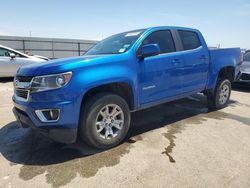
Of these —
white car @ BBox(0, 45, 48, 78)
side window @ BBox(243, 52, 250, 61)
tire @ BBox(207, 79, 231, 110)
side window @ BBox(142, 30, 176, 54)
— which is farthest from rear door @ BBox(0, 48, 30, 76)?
side window @ BBox(243, 52, 250, 61)

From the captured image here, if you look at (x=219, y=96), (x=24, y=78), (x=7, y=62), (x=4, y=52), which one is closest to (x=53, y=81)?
(x=24, y=78)

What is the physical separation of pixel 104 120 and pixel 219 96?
3441 millimetres

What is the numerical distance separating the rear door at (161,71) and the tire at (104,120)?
53 cm

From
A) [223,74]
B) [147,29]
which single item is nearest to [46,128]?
[147,29]

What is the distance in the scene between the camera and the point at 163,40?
4.28 m

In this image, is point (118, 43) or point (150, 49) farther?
point (118, 43)

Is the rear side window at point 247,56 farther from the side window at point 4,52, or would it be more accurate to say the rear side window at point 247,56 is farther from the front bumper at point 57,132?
the side window at point 4,52

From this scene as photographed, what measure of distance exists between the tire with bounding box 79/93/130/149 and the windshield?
35.7 inches

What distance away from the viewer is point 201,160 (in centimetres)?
313

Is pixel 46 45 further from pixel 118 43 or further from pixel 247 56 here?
pixel 118 43

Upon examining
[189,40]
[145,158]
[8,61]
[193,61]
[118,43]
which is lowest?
[145,158]

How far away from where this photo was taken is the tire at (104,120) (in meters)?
3.20

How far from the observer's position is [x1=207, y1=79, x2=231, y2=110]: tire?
546 cm

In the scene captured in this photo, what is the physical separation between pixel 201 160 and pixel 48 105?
2.21 m
